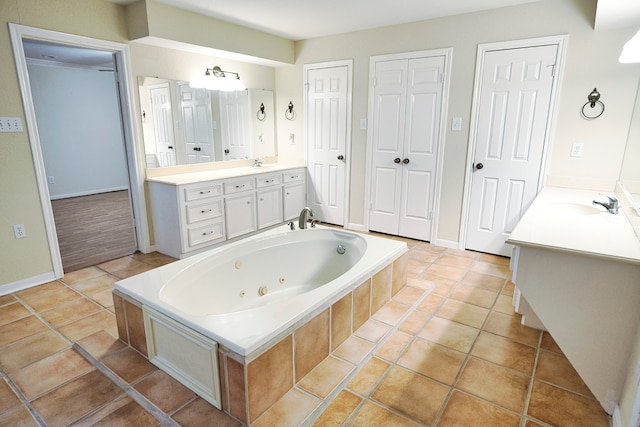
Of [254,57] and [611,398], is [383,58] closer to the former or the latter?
[254,57]

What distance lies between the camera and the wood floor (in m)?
3.64

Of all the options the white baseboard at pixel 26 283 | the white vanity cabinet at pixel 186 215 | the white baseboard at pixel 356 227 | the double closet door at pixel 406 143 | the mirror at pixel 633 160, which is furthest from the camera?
the white baseboard at pixel 356 227

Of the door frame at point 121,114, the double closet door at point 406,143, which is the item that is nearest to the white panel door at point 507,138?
the double closet door at point 406,143

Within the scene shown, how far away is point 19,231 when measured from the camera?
285 centimetres

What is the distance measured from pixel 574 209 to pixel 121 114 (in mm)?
3938

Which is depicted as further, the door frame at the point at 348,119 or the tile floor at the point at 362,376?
the door frame at the point at 348,119

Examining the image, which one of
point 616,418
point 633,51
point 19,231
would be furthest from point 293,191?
point 616,418

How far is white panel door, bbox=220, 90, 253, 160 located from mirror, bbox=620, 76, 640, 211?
3813mm

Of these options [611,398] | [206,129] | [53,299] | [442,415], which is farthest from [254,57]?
[611,398]

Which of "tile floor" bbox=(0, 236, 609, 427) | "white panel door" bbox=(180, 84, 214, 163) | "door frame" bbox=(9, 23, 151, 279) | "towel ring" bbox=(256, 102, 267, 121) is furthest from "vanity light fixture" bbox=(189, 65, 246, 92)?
"tile floor" bbox=(0, 236, 609, 427)

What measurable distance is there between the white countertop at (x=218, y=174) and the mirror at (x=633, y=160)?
3285mm

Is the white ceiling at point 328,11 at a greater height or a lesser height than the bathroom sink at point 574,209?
greater

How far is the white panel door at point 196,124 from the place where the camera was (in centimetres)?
396

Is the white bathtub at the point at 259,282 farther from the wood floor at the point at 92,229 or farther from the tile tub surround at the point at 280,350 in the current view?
the wood floor at the point at 92,229
